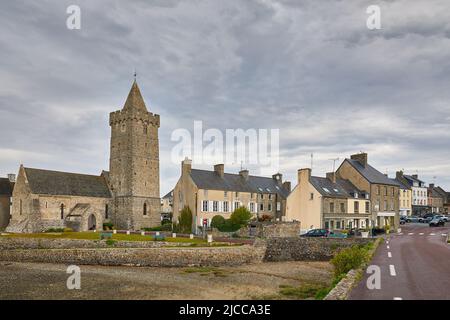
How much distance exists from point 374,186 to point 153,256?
4208 centimetres

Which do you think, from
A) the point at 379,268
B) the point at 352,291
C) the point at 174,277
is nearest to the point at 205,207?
the point at 174,277

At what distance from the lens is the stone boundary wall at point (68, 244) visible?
40281 mm

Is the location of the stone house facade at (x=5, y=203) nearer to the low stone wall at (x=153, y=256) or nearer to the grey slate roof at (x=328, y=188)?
the low stone wall at (x=153, y=256)

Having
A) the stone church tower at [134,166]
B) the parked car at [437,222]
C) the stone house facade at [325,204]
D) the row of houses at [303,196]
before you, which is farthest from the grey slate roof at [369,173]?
the stone church tower at [134,166]

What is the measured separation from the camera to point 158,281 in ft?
92.4

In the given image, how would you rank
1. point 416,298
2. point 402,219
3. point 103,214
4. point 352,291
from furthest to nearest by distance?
point 402,219
point 103,214
point 352,291
point 416,298

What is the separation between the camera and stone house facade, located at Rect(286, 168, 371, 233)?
5841cm

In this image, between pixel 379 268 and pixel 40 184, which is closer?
pixel 379 268

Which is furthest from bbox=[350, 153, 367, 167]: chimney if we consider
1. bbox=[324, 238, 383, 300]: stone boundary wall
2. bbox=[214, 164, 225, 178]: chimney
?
bbox=[324, 238, 383, 300]: stone boundary wall

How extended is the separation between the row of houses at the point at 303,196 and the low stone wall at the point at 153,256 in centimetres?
1683

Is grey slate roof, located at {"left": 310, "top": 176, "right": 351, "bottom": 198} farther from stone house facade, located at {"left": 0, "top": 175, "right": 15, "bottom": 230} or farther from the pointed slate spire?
stone house facade, located at {"left": 0, "top": 175, "right": 15, "bottom": 230}
